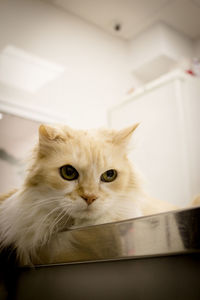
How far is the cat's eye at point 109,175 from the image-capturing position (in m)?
0.88

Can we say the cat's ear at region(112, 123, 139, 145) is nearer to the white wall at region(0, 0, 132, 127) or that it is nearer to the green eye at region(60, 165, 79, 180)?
the green eye at region(60, 165, 79, 180)

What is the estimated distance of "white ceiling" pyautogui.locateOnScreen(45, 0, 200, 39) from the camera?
2199 millimetres

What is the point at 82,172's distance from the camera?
0.85 m

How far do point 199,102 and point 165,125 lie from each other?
0.25 meters

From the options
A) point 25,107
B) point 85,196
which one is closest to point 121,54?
point 25,107

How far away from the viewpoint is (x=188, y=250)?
0.49 metres

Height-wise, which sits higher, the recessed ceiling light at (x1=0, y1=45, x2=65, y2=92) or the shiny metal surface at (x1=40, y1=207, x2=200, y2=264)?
the recessed ceiling light at (x1=0, y1=45, x2=65, y2=92)

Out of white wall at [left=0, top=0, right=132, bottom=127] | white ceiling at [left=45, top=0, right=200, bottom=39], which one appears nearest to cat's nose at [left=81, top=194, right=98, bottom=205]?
white wall at [left=0, top=0, right=132, bottom=127]

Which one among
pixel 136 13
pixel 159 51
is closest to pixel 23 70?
pixel 136 13

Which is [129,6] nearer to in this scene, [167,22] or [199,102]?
[167,22]

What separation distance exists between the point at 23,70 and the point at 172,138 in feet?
3.38

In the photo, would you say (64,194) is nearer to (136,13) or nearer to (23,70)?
(23,70)

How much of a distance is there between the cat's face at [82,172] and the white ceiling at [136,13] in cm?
158

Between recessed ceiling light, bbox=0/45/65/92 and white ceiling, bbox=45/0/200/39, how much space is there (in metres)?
0.49
